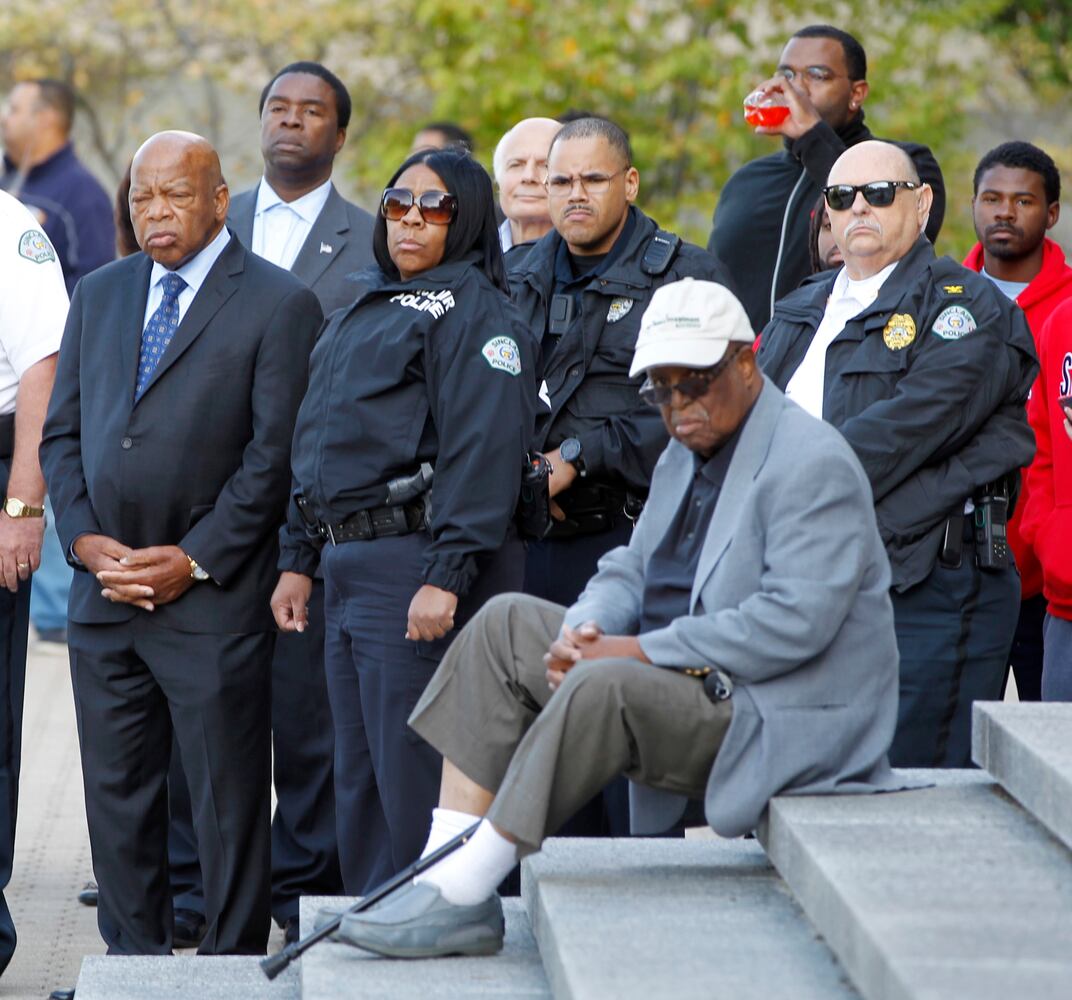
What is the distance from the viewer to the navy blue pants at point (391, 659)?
4.91 metres

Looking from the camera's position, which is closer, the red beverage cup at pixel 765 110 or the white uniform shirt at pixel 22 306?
the white uniform shirt at pixel 22 306

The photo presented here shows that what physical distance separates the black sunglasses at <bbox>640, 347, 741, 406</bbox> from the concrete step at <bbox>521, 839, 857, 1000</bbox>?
3.53 feet

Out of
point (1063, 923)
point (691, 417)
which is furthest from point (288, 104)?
point (1063, 923)

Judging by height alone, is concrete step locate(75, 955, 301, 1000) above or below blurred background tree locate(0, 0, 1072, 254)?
below

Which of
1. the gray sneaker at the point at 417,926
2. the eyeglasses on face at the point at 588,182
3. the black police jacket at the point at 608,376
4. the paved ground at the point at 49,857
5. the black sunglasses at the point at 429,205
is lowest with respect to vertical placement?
the paved ground at the point at 49,857

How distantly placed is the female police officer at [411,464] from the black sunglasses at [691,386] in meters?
0.67

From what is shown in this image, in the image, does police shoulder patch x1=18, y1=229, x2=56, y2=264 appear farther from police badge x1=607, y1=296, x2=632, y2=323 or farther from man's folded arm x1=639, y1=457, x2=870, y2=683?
man's folded arm x1=639, y1=457, x2=870, y2=683

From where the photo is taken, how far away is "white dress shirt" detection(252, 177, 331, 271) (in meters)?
6.55

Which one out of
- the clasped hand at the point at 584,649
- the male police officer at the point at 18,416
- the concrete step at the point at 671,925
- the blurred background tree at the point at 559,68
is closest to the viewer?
the concrete step at the point at 671,925

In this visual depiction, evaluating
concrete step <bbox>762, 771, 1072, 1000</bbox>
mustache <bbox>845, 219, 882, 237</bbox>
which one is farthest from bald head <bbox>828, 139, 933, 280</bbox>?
concrete step <bbox>762, 771, 1072, 1000</bbox>

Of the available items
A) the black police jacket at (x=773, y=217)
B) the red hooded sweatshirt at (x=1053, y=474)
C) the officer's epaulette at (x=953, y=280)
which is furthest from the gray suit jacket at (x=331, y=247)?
the red hooded sweatshirt at (x=1053, y=474)

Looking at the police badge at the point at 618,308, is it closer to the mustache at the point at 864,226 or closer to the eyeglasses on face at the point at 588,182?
the eyeglasses on face at the point at 588,182

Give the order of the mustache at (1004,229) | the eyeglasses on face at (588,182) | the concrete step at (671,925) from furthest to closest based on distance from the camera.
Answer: the mustache at (1004,229) < the eyeglasses on face at (588,182) < the concrete step at (671,925)

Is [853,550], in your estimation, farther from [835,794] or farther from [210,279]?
[210,279]
